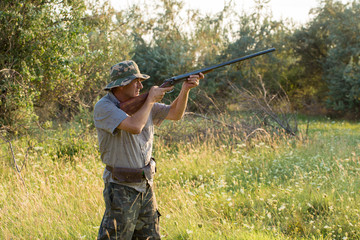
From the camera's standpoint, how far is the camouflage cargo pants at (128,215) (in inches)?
116

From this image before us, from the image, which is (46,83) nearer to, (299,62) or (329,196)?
(329,196)

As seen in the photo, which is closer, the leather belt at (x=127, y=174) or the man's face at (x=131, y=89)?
the leather belt at (x=127, y=174)

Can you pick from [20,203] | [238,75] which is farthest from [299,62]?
[20,203]

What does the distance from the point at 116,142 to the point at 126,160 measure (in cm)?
19

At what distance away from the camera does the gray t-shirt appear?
2963 mm

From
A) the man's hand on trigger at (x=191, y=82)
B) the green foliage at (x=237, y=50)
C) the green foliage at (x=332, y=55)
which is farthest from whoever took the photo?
the green foliage at (x=332, y=55)

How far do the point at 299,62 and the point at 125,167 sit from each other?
2065cm

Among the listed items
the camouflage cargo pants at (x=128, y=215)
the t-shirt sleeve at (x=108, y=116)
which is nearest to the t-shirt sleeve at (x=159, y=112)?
the t-shirt sleeve at (x=108, y=116)

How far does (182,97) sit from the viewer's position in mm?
3455

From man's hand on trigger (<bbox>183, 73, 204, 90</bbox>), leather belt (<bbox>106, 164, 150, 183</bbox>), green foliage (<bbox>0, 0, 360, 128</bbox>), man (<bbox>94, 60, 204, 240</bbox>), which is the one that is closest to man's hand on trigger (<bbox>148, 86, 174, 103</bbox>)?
man (<bbox>94, 60, 204, 240</bbox>)

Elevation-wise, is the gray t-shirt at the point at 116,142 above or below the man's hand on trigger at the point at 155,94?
below

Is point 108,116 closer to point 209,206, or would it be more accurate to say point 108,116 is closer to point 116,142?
point 116,142

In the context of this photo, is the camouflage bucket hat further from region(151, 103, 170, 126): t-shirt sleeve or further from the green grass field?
the green grass field

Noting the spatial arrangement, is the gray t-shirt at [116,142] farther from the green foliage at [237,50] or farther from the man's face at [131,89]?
the green foliage at [237,50]
